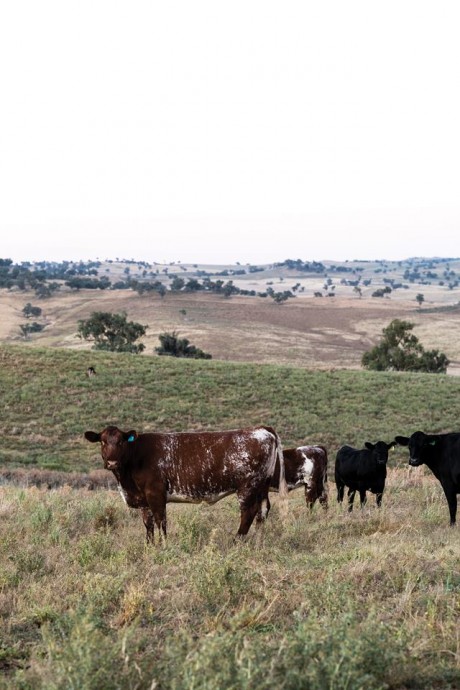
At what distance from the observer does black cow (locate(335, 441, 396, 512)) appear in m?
13.2

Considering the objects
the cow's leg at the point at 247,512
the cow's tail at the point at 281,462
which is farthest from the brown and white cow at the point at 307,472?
the cow's leg at the point at 247,512

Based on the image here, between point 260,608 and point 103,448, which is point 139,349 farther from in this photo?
point 260,608

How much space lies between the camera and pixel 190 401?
35.5 m

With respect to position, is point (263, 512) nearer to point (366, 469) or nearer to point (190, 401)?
point (366, 469)

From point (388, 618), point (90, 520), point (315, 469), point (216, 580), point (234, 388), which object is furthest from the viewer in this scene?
point (234, 388)

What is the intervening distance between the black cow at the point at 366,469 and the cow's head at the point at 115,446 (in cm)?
508

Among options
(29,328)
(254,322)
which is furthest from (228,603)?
(254,322)

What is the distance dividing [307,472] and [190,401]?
22.1m

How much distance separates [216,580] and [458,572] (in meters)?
2.44

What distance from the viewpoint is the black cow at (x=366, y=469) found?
13156 mm

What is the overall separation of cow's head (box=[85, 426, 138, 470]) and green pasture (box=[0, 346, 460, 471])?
1642 centimetres

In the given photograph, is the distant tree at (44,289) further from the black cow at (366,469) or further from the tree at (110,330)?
the black cow at (366,469)

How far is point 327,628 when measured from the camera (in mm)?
4902

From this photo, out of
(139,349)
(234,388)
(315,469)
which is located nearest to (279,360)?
(139,349)
